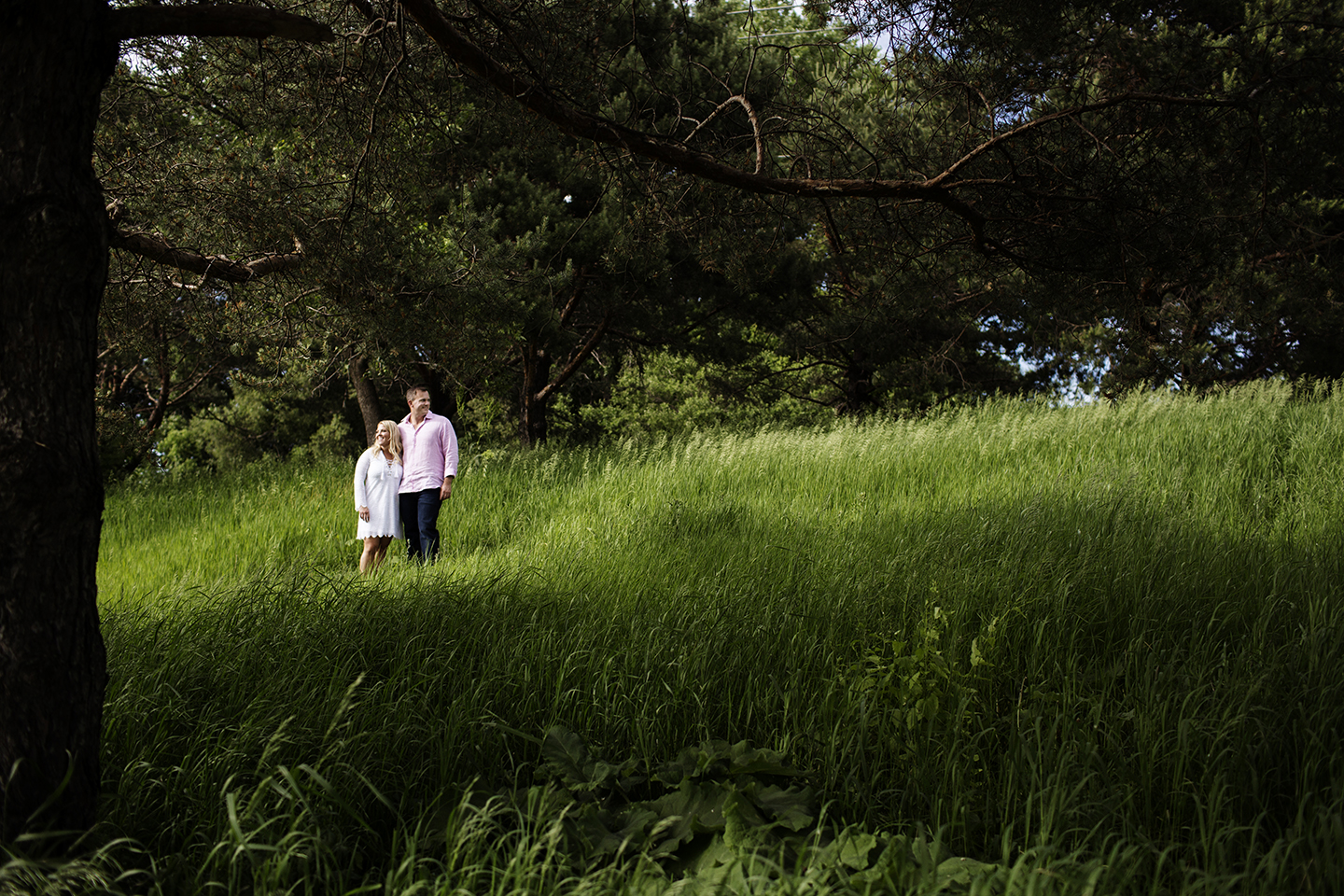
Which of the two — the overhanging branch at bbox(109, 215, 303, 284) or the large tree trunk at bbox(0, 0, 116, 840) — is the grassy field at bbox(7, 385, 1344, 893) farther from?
the overhanging branch at bbox(109, 215, 303, 284)

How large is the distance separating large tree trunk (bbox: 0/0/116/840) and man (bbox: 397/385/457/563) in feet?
13.6

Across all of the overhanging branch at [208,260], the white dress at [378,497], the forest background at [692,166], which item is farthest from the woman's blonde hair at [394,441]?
the overhanging branch at [208,260]

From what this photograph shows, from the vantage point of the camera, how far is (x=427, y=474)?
20.3 feet

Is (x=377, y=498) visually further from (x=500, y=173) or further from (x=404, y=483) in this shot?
(x=500, y=173)

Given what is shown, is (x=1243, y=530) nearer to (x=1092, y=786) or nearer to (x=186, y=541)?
(x=1092, y=786)

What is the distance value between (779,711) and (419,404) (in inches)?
186

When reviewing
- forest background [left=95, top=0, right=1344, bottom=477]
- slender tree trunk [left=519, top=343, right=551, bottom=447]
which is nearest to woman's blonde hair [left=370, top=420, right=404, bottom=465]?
forest background [left=95, top=0, right=1344, bottom=477]

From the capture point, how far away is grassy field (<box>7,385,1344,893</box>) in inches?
74.4

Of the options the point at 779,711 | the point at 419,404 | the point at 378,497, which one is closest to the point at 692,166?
the point at 779,711

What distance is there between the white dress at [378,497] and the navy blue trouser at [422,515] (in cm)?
10

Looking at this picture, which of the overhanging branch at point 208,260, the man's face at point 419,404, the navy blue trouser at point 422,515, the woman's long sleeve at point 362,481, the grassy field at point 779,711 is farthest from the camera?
the man's face at point 419,404

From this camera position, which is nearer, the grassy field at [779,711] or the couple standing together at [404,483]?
the grassy field at [779,711]

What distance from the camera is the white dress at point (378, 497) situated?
6.14 meters

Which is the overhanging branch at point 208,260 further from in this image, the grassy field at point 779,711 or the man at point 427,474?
the grassy field at point 779,711
